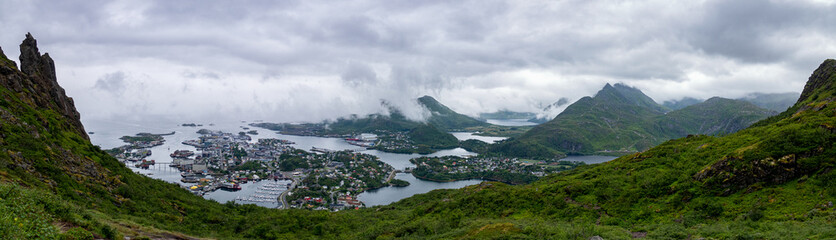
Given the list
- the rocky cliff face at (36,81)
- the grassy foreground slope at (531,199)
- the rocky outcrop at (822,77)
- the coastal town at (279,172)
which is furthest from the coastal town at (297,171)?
the rocky outcrop at (822,77)

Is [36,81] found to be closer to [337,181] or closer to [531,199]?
[531,199]

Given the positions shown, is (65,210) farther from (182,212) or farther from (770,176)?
(770,176)

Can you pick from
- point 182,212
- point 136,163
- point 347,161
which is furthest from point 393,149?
point 182,212

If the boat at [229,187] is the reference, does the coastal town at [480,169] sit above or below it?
below

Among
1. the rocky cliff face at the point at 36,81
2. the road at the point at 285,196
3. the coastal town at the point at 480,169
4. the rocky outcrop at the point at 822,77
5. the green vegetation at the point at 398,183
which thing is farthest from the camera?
the coastal town at the point at 480,169

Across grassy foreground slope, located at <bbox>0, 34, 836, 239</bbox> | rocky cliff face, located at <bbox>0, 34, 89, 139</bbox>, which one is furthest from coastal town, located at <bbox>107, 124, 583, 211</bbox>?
grassy foreground slope, located at <bbox>0, 34, 836, 239</bbox>

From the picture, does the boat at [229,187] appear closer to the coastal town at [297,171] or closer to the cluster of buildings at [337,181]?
the coastal town at [297,171]

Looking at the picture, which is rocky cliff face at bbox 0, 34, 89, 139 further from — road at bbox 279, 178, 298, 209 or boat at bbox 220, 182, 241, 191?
boat at bbox 220, 182, 241, 191
